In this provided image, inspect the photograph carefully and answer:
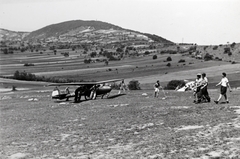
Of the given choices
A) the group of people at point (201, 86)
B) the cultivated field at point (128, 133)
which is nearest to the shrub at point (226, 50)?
the group of people at point (201, 86)

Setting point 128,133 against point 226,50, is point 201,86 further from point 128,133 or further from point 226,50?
point 226,50

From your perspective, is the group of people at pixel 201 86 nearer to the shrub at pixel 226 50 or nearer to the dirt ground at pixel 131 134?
the dirt ground at pixel 131 134

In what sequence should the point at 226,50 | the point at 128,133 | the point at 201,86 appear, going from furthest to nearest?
the point at 226,50
the point at 201,86
the point at 128,133

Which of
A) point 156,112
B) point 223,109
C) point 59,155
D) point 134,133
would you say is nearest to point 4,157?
point 59,155

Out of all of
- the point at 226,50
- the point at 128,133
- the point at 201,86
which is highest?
the point at 226,50

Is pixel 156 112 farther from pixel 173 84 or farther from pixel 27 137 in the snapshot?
pixel 173 84

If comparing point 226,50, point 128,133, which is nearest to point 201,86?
point 128,133

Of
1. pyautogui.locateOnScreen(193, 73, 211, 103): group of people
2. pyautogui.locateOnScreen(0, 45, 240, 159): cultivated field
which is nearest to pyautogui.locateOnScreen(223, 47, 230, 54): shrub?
pyautogui.locateOnScreen(193, 73, 211, 103): group of people

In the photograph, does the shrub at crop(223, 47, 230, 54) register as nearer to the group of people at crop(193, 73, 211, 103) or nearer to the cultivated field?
the group of people at crop(193, 73, 211, 103)
